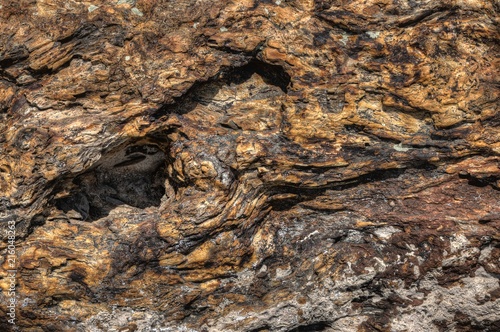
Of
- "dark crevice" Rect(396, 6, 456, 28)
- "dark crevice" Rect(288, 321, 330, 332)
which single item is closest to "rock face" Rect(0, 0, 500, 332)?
"dark crevice" Rect(396, 6, 456, 28)

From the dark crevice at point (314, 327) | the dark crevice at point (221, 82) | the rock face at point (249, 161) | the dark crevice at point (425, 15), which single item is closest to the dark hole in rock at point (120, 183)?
the rock face at point (249, 161)

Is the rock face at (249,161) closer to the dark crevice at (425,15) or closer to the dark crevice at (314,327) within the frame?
the dark crevice at (425,15)

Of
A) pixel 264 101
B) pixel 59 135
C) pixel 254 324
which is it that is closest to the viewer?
pixel 59 135

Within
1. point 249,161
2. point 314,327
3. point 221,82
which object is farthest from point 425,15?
point 314,327

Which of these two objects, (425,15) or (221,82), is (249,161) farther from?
(425,15)

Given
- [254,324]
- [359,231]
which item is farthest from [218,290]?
[359,231]

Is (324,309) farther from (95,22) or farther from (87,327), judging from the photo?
(95,22)

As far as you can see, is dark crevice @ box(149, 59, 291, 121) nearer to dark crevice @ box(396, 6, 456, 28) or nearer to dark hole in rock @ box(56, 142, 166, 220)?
dark hole in rock @ box(56, 142, 166, 220)
